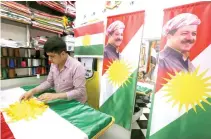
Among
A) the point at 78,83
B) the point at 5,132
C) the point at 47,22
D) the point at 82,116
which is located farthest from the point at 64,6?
the point at 5,132

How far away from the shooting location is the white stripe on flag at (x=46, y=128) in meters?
0.83

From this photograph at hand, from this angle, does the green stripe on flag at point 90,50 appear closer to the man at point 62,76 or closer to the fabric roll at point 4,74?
the man at point 62,76

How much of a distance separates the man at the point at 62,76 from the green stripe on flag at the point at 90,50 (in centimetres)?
41

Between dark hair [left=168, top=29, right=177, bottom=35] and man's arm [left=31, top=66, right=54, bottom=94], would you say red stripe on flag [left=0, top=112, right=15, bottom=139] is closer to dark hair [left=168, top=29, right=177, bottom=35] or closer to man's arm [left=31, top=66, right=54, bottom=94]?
man's arm [left=31, top=66, right=54, bottom=94]

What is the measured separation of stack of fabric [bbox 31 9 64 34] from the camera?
208 cm

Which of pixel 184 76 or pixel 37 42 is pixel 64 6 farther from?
pixel 184 76

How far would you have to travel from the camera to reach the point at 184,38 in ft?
3.46

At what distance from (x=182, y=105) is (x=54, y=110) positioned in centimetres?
101

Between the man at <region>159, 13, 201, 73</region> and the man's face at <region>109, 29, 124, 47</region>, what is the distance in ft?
1.52

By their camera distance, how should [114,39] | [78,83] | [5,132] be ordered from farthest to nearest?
A: [114,39] → [78,83] → [5,132]

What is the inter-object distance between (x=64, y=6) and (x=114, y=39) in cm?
140

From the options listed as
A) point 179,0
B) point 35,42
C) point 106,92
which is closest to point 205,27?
point 179,0

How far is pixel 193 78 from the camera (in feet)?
3.32

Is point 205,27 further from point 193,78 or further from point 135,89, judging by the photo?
point 135,89
